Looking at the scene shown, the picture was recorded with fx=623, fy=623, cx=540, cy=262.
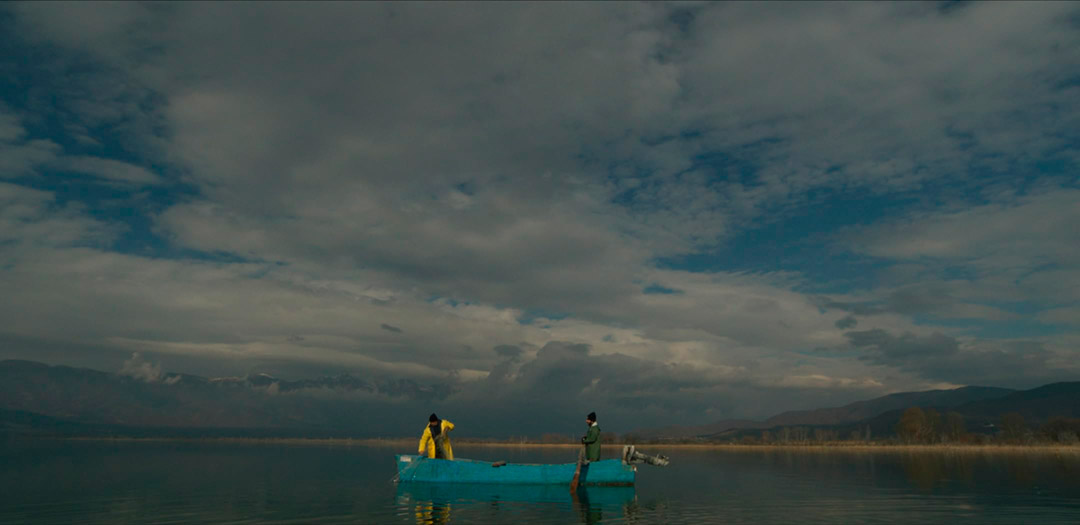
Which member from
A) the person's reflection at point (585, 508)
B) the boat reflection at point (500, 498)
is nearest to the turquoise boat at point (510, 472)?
→ the boat reflection at point (500, 498)

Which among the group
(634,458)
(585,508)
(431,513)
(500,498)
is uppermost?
(634,458)

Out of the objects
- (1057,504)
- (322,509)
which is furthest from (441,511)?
(1057,504)

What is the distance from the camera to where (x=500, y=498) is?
35.8m

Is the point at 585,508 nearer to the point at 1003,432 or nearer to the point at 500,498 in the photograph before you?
the point at 500,498

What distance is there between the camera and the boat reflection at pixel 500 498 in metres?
30.0

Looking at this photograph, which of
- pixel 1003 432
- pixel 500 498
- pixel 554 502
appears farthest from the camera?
pixel 1003 432

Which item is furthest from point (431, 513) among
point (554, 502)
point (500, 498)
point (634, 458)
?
point (634, 458)

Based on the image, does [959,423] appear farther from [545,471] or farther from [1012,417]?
[545,471]

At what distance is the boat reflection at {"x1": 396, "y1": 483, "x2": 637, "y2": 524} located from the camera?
30016 mm

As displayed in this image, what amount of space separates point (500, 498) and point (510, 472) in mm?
5711

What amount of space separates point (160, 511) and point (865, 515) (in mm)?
34081

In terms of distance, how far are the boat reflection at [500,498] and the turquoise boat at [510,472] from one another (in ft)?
1.33

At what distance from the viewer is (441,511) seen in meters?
30.8

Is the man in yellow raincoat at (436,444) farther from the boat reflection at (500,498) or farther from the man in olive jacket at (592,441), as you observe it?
the man in olive jacket at (592,441)
